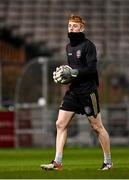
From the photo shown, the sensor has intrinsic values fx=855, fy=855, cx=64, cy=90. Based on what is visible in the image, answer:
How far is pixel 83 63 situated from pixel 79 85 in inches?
12.5

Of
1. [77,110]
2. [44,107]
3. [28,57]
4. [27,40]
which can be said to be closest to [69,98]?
[77,110]

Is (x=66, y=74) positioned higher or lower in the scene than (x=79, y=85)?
higher

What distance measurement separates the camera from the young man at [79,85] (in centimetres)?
1188

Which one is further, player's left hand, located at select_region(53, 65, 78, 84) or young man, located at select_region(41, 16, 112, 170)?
young man, located at select_region(41, 16, 112, 170)

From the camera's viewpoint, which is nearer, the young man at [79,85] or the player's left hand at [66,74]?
the player's left hand at [66,74]

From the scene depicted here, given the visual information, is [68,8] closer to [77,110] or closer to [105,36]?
[105,36]

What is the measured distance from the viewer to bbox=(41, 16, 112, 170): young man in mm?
11875

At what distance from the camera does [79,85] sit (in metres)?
12.0

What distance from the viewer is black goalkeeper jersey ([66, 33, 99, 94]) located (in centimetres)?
1185

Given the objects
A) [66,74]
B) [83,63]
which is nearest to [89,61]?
[83,63]

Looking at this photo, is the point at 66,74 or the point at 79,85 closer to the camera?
the point at 66,74

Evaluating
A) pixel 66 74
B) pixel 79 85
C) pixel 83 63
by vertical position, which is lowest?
pixel 79 85

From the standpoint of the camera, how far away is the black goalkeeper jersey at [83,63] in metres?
11.9

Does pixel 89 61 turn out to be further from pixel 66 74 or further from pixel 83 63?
pixel 66 74
